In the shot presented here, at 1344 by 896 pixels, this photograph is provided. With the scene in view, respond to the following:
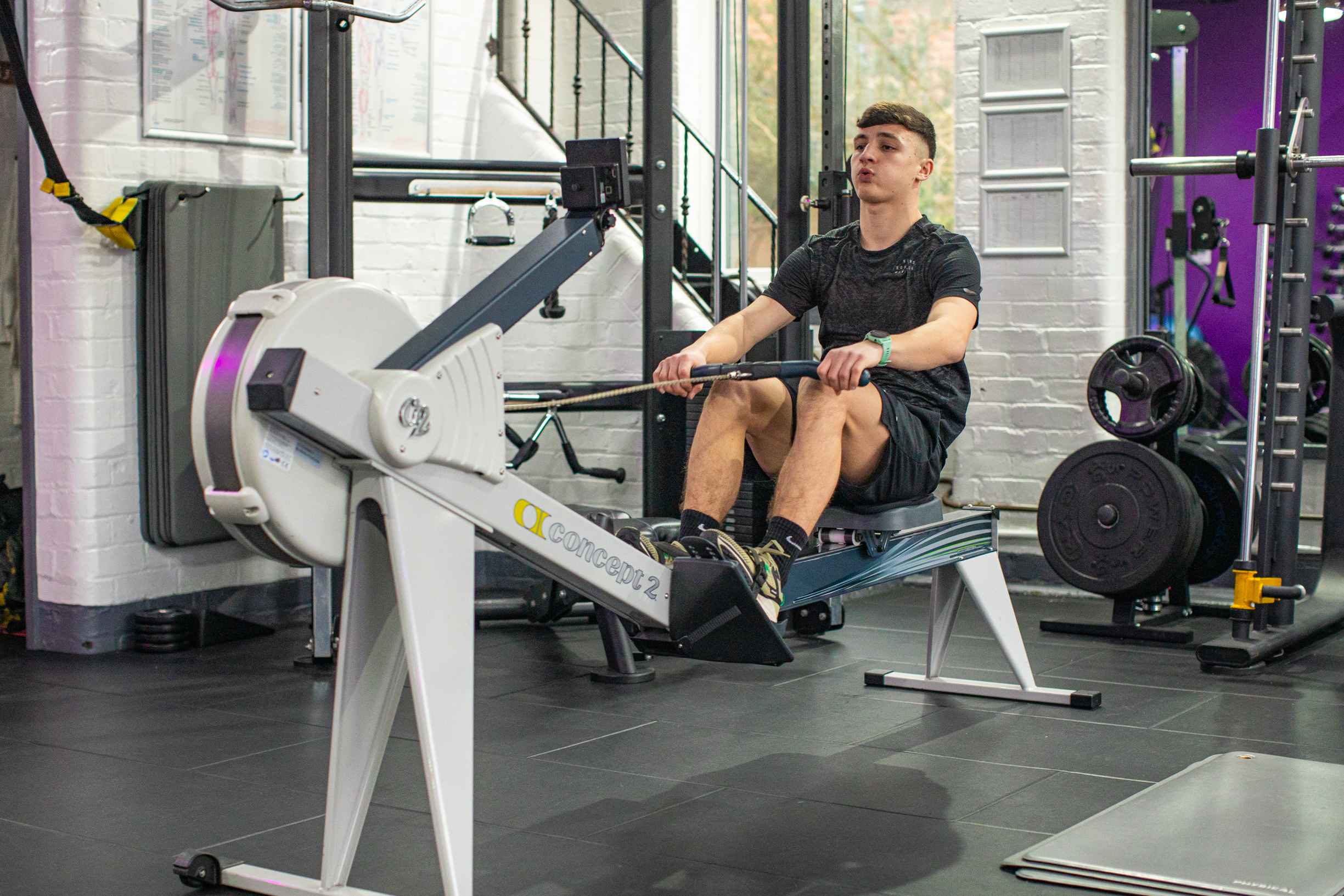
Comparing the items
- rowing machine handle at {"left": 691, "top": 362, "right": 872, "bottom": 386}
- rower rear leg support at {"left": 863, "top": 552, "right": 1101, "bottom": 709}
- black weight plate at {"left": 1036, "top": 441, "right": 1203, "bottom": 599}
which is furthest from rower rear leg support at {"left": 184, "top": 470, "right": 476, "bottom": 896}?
black weight plate at {"left": 1036, "top": 441, "right": 1203, "bottom": 599}

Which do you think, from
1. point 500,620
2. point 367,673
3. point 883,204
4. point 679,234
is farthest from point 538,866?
point 679,234

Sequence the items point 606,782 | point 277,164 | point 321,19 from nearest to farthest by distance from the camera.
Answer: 1. point 606,782
2. point 321,19
3. point 277,164

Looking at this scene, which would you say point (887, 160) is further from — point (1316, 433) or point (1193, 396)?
point (1316, 433)

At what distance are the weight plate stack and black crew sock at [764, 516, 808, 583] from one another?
6.76 ft

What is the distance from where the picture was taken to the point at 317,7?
3.75 meters

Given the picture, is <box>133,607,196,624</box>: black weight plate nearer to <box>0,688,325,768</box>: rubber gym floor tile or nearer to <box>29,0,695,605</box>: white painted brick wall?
<box>29,0,695,605</box>: white painted brick wall

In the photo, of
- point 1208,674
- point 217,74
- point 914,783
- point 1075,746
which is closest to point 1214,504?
point 1208,674

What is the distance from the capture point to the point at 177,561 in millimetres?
4367

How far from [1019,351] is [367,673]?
11.3ft

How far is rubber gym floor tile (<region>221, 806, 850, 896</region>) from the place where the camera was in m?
2.30

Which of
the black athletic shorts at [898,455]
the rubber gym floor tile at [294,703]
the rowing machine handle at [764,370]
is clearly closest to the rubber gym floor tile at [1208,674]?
the black athletic shorts at [898,455]

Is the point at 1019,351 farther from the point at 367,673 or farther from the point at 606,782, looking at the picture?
the point at 367,673

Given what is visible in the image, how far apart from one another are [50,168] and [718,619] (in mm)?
2335

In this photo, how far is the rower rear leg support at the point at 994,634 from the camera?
11.7ft
